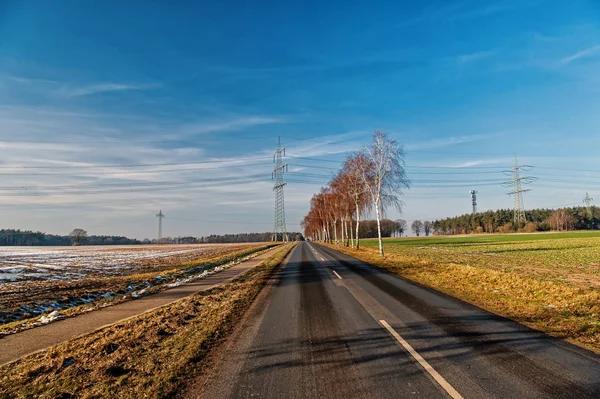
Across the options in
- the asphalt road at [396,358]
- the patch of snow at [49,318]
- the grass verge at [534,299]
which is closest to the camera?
the asphalt road at [396,358]

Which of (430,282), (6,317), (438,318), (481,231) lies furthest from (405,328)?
(481,231)

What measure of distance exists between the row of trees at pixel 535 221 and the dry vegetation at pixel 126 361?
132m

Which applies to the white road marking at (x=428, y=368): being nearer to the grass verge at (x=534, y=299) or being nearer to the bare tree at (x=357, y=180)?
the grass verge at (x=534, y=299)

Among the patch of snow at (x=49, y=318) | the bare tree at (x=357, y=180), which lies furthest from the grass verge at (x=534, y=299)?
the bare tree at (x=357, y=180)

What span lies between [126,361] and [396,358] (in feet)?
14.4

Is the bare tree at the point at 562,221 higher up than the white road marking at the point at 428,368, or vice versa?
the bare tree at the point at 562,221

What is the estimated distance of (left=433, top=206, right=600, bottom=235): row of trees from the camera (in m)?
120

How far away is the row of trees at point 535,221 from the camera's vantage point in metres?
120

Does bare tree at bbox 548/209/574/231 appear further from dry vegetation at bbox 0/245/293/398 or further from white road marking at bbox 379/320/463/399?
dry vegetation at bbox 0/245/293/398

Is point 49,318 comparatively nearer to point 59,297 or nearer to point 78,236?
point 59,297

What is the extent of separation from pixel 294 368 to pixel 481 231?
158 meters

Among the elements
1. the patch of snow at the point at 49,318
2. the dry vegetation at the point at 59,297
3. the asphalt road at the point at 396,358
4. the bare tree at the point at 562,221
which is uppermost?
the bare tree at the point at 562,221

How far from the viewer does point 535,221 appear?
145m

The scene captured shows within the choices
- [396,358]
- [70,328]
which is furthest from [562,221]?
[70,328]
